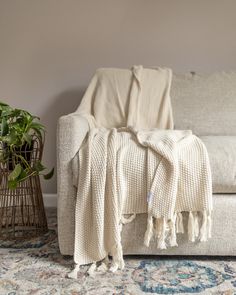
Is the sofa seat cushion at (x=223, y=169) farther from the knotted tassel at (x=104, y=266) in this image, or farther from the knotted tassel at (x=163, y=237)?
the knotted tassel at (x=104, y=266)

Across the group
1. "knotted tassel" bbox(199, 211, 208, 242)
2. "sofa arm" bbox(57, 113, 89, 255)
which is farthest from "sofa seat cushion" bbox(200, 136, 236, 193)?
"sofa arm" bbox(57, 113, 89, 255)

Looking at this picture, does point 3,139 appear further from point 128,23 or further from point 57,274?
point 128,23

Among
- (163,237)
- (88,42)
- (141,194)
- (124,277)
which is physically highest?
(88,42)

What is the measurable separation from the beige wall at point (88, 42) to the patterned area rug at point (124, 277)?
98cm

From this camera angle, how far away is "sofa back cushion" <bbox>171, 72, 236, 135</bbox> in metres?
1.97

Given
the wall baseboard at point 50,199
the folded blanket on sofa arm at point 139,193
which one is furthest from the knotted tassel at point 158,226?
the wall baseboard at point 50,199

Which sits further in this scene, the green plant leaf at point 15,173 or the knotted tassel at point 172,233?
the green plant leaf at point 15,173

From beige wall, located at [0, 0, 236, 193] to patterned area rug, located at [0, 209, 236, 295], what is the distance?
0.98 m

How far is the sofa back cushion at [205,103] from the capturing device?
1.97m

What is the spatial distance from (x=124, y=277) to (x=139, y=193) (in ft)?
0.97

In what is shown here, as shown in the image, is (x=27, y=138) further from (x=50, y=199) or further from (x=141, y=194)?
(x=50, y=199)

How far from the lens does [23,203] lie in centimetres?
171

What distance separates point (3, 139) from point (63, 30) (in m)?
1.02

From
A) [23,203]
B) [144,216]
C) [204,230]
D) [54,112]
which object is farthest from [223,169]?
[54,112]
